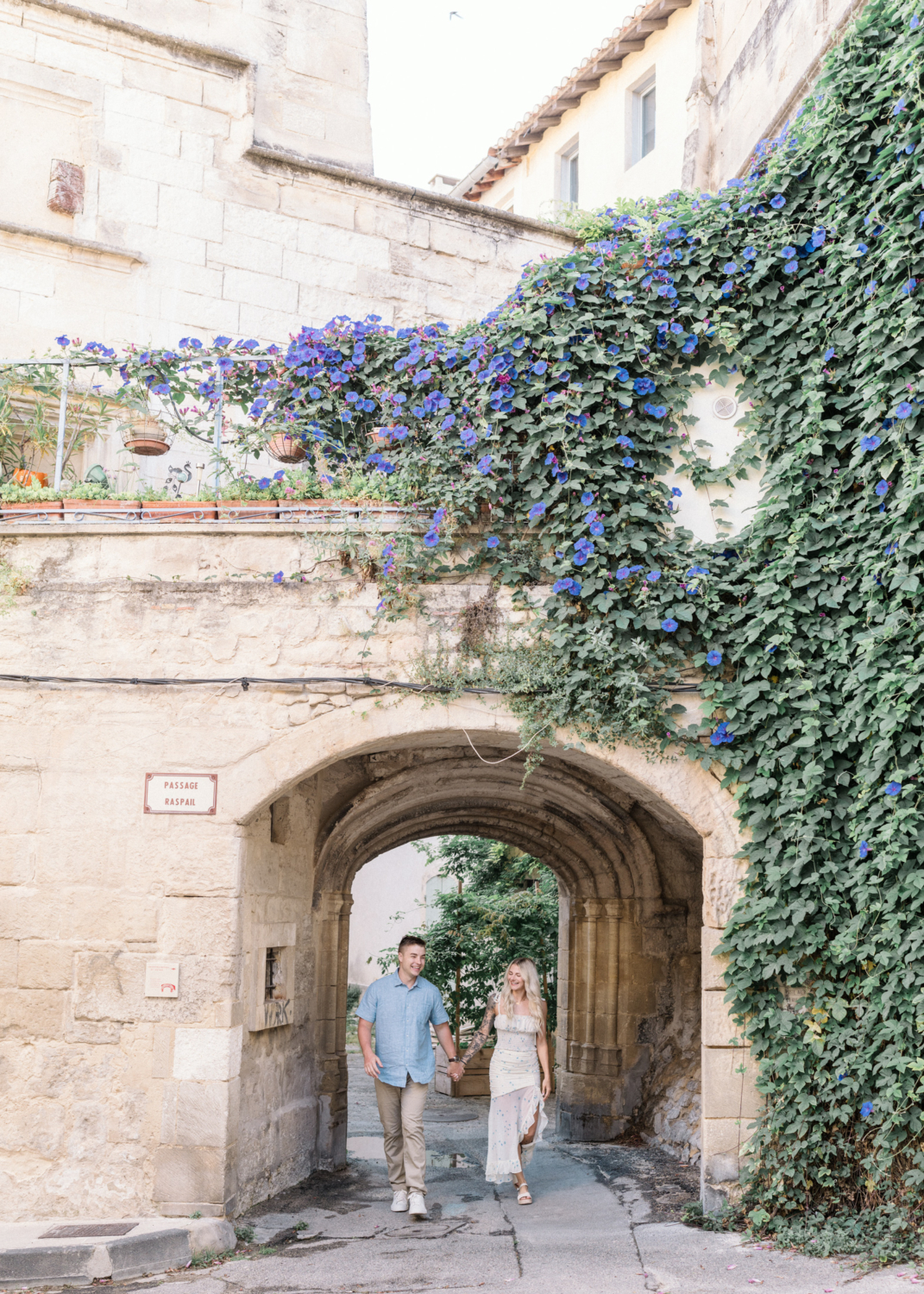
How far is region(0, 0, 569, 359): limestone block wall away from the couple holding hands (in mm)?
5239

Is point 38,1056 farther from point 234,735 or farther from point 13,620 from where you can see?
point 13,620

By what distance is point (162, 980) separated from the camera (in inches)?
210

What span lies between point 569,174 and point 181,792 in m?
11.2

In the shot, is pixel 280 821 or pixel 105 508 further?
pixel 280 821

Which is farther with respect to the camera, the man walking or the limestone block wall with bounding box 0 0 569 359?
the limestone block wall with bounding box 0 0 569 359

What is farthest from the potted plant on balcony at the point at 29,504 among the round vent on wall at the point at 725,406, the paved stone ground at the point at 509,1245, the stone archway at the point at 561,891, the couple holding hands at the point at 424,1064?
the paved stone ground at the point at 509,1245

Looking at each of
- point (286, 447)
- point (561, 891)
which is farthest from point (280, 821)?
point (561, 891)

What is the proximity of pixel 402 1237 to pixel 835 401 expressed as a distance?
448cm

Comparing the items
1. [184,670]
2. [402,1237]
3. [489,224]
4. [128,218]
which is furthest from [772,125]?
[402,1237]

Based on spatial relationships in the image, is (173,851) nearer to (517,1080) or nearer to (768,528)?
(517,1080)

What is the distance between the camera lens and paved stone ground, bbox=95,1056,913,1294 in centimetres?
458

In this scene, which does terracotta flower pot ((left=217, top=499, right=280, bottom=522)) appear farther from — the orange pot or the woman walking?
the woman walking

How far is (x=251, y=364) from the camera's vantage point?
6.27 metres

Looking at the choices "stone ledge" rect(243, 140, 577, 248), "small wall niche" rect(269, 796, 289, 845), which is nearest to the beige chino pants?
"small wall niche" rect(269, 796, 289, 845)
